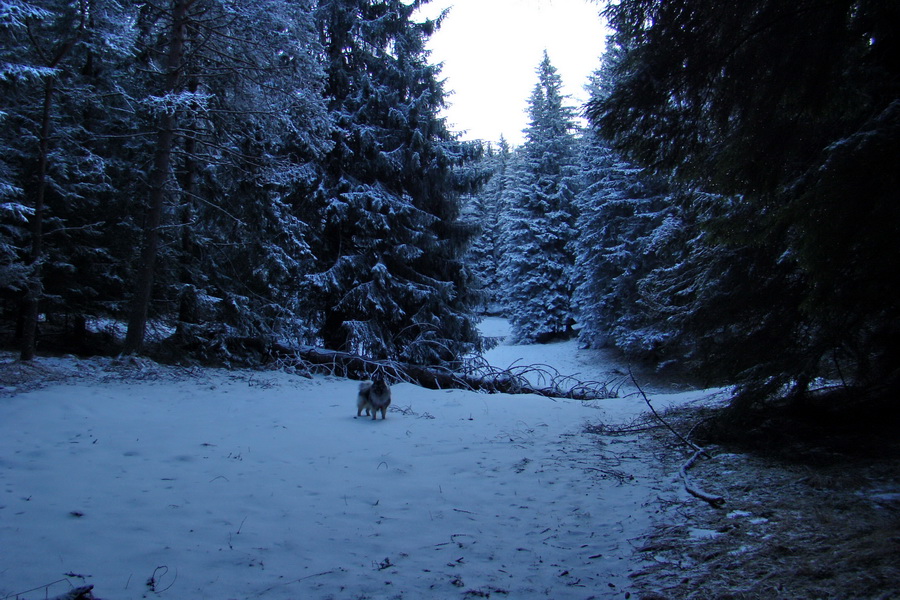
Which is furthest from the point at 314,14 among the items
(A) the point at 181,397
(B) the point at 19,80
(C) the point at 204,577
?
(C) the point at 204,577

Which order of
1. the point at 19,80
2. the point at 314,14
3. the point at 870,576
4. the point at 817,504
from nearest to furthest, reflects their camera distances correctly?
the point at 870,576, the point at 817,504, the point at 19,80, the point at 314,14

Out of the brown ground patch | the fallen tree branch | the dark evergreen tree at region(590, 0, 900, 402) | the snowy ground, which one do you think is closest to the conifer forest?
the dark evergreen tree at region(590, 0, 900, 402)

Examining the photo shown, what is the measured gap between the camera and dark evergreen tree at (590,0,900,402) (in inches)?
110

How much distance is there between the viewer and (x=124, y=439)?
5.12 m

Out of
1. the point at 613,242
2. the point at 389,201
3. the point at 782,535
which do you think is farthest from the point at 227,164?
the point at 613,242

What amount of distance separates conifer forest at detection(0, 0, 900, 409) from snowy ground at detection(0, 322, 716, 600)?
2.06m

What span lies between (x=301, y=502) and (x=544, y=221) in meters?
26.2

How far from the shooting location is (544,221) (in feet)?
93.1

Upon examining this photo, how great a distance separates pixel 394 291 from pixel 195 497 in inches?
367

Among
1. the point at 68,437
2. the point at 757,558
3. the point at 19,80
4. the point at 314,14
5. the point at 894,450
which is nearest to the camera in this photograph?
the point at 757,558

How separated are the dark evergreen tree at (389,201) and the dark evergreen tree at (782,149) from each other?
8.51 meters

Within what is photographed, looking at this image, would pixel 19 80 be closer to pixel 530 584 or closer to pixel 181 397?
pixel 181 397

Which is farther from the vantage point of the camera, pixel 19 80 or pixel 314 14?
pixel 314 14

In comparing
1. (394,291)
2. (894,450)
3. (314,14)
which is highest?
(314,14)
